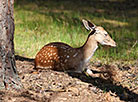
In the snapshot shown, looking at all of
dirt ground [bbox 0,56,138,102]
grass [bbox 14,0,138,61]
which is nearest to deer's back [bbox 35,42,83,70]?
dirt ground [bbox 0,56,138,102]

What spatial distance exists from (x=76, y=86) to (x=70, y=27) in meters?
4.16

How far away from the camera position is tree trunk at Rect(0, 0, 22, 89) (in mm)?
4180

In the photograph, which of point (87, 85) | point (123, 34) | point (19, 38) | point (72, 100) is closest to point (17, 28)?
point (19, 38)

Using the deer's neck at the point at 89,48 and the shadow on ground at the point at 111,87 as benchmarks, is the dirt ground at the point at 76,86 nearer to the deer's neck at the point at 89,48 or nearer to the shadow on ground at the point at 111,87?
the shadow on ground at the point at 111,87

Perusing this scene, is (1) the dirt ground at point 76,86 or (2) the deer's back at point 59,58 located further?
(2) the deer's back at point 59,58

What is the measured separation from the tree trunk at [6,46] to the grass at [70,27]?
2.54 metres

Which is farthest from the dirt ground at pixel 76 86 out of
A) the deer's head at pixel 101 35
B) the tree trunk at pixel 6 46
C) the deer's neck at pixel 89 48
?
the deer's head at pixel 101 35

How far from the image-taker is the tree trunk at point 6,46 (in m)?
4.18

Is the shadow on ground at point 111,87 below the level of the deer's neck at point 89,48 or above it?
below

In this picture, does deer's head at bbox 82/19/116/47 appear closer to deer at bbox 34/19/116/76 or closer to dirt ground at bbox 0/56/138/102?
deer at bbox 34/19/116/76

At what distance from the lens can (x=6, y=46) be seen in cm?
423

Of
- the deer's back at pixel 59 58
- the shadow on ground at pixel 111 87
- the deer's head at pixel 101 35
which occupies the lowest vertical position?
the shadow on ground at pixel 111 87

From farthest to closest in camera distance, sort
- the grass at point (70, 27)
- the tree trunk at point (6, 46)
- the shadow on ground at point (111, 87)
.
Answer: the grass at point (70, 27) → the shadow on ground at point (111, 87) → the tree trunk at point (6, 46)

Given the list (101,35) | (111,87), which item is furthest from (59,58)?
(111,87)
